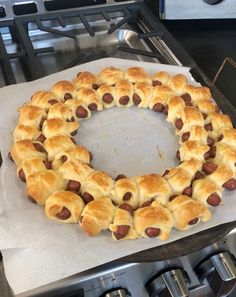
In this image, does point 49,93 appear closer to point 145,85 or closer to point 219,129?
point 145,85

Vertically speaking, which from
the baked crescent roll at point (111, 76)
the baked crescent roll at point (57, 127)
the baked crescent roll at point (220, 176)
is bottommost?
the baked crescent roll at point (220, 176)

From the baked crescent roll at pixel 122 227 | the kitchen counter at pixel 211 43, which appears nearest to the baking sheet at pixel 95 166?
the baked crescent roll at pixel 122 227

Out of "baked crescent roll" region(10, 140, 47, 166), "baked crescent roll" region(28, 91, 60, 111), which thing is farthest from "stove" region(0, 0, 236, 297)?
"baked crescent roll" region(10, 140, 47, 166)

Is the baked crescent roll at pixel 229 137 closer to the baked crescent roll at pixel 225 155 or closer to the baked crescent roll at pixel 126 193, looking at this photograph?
the baked crescent roll at pixel 225 155

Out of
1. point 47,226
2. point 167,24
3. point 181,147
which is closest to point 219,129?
point 181,147

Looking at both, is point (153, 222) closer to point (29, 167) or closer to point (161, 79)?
point (29, 167)

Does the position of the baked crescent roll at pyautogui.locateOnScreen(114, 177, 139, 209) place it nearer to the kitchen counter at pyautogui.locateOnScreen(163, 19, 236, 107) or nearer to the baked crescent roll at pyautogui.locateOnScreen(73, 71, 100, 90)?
the baked crescent roll at pyautogui.locateOnScreen(73, 71, 100, 90)
